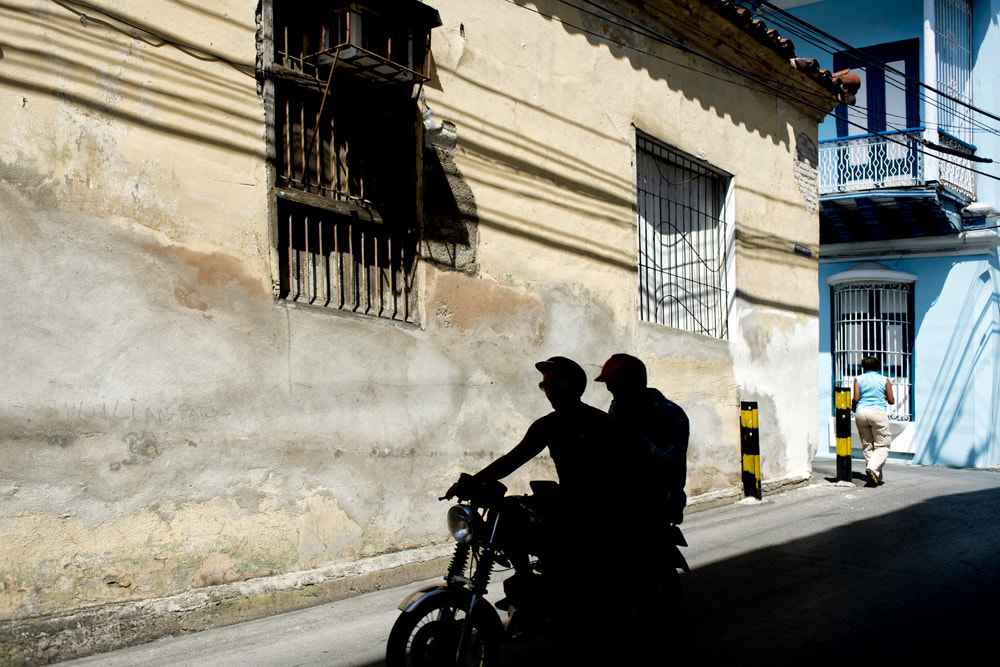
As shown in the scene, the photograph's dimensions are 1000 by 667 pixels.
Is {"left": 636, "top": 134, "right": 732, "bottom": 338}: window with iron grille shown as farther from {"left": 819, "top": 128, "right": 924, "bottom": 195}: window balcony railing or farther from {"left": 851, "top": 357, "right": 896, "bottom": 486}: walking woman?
{"left": 819, "top": 128, "right": 924, "bottom": 195}: window balcony railing

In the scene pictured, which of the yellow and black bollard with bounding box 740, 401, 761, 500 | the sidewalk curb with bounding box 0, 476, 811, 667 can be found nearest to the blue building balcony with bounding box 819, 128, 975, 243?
the yellow and black bollard with bounding box 740, 401, 761, 500

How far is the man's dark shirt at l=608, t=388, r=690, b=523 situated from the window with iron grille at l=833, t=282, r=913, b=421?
1213 centimetres

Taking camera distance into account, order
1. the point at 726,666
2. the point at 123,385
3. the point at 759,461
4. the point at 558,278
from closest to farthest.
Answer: the point at 726,666 < the point at 123,385 < the point at 558,278 < the point at 759,461

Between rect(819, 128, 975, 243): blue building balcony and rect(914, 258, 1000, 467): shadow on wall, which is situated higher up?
rect(819, 128, 975, 243): blue building balcony

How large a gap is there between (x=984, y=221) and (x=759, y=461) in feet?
27.0

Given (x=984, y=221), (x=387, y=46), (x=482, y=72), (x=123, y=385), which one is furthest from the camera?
(x=984, y=221)

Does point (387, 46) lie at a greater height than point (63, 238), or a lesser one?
greater

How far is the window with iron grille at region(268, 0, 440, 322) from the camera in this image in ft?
17.7

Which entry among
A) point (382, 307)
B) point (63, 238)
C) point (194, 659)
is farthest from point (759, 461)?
point (63, 238)

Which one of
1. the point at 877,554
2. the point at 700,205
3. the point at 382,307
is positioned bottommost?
the point at 877,554

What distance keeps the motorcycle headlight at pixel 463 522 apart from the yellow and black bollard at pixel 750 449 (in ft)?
21.6

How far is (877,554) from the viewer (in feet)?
20.5

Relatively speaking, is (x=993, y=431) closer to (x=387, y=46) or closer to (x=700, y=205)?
(x=700, y=205)

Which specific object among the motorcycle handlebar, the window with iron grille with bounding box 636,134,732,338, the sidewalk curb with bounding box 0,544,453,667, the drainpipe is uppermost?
the drainpipe
